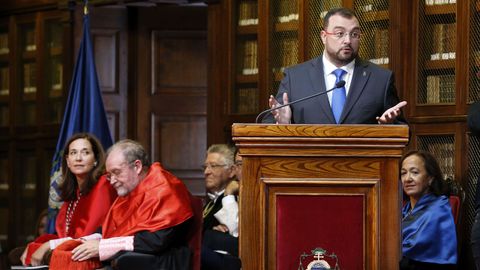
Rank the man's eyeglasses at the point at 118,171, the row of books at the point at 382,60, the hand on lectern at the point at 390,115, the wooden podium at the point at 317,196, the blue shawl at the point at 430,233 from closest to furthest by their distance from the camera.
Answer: the wooden podium at the point at 317,196 < the hand on lectern at the point at 390,115 < the man's eyeglasses at the point at 118,171 < the blue shawl at the point at 430,233 < the row of books at the point at 382,60

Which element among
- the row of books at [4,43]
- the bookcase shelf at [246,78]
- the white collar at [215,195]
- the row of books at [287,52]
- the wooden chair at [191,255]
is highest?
the row of books at [4,43]

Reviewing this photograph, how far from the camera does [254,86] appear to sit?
8.14 m

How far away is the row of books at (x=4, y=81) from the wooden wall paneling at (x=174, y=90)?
132cm

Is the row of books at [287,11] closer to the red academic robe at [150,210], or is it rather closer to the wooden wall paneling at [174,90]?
the wooden wall paneling at [174,90]

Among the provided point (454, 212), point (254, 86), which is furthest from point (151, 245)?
point (254, 86)

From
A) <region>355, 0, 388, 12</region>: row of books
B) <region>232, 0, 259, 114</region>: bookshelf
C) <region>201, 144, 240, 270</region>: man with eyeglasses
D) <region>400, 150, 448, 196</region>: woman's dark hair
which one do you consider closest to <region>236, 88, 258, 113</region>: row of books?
<region>232, 0, 259, 114</region>: bookshelf

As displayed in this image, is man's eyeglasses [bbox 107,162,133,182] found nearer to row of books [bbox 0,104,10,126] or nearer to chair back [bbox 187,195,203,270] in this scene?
chair back [bbox 187,195,203,270]

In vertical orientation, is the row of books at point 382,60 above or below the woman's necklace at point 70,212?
above

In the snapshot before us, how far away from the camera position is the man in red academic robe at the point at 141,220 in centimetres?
514

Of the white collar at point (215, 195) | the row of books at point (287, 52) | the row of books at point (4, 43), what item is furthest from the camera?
the row of books at point (4, 43)

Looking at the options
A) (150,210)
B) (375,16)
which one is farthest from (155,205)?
(375,16)

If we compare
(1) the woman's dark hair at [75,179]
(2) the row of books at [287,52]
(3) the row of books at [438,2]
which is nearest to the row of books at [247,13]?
(2) the row of books at [287,52]

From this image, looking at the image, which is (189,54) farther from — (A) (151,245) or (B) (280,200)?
(B) (280,200)

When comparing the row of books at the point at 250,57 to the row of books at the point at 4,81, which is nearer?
the row of books at the point at 250,57
